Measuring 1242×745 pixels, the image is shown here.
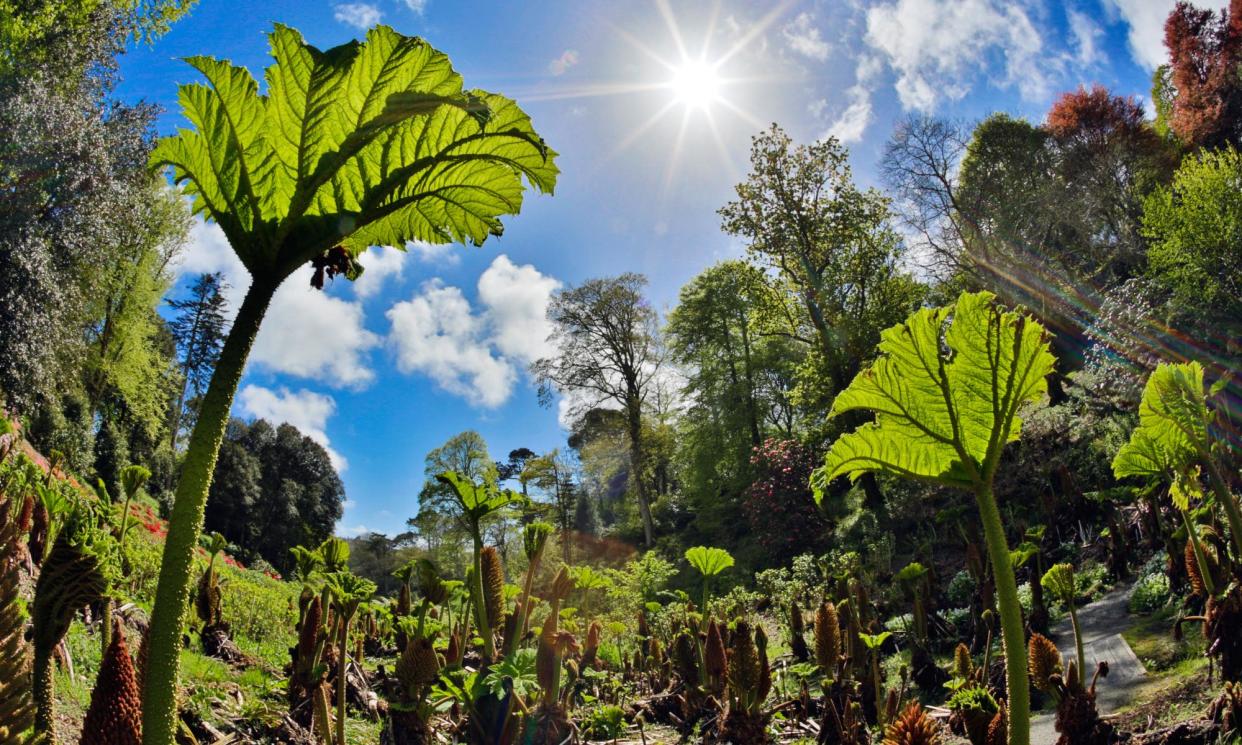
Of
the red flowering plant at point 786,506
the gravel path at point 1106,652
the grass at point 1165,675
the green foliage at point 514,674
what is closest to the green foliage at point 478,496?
the green foliage at point 514,674

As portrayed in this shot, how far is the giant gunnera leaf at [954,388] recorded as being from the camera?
1979 mm

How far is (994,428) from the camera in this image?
80.3 inches

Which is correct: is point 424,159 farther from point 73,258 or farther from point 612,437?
point 612,437

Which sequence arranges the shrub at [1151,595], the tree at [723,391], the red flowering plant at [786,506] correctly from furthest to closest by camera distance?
the tree at [723,391]
the red flowering plant at [786,506]
the shrub at [1151,595]

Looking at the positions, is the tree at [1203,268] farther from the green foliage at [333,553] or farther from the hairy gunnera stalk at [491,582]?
the green foliage at [333,553]

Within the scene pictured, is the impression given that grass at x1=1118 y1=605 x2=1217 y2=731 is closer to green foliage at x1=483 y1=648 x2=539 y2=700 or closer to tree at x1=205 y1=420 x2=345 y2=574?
green foliage at x1=483 y1=648 x2=539 y2=700

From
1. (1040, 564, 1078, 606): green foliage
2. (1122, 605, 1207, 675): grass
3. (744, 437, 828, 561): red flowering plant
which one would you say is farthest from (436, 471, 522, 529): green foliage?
(744, 437, 828, 561): red flowering plant

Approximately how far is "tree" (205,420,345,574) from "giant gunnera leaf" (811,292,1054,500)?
35.0 m

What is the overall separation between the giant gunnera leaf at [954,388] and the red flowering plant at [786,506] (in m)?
16.0

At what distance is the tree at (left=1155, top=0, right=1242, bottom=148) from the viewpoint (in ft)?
89.1

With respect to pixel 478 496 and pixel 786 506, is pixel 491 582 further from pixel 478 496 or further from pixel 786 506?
pixel 786 506

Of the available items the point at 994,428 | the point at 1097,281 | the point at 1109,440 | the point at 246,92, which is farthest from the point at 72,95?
the point at 1097,281

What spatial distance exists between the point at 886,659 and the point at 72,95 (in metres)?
25.0

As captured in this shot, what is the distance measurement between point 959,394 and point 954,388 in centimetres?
3
